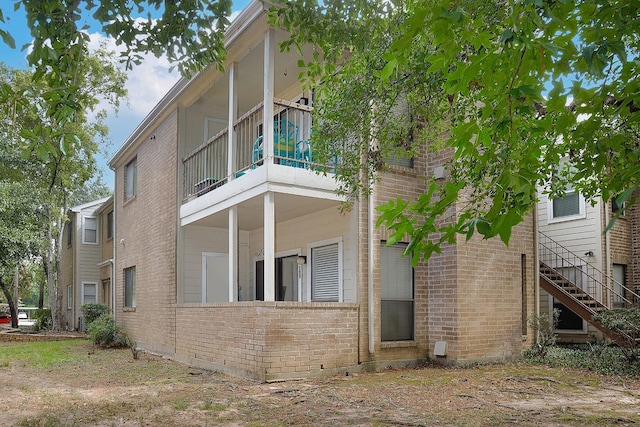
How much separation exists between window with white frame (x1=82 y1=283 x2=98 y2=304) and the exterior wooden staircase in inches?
762

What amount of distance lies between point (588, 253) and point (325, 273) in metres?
→ 8.07

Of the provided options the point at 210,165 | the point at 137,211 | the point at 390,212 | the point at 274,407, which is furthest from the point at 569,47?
the point at 137,211

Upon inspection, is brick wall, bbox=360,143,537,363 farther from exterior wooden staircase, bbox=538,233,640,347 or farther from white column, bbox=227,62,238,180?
white column, bbox=227,62,238,180

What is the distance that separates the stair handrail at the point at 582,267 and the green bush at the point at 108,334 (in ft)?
40.1

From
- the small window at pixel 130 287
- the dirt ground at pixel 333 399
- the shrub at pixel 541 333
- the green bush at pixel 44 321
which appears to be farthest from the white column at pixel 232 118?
the green bush at pixel 44 321

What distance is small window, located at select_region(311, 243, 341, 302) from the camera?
10883mm

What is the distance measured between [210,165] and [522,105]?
1012cm

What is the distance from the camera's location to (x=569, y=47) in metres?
2.41

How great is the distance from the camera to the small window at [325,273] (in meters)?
10.9

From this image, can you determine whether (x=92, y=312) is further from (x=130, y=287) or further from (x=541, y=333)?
(x=541, y=333)

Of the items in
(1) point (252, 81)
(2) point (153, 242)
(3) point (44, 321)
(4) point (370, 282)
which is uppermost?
(1) point (252, 81)

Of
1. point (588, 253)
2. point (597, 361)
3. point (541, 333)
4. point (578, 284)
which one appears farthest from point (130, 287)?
point (588, 253)

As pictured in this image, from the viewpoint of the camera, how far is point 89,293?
83.1 feet

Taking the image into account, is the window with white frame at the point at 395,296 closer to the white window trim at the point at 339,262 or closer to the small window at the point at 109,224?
the white window trim at the point at 339,262
